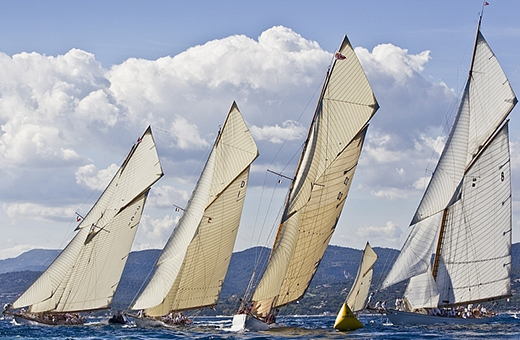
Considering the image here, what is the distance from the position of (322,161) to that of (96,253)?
105 feet

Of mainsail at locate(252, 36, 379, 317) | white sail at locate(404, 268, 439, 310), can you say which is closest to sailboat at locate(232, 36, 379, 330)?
mainsail at locate(252, 36, 379, 317)

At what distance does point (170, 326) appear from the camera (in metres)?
79.8

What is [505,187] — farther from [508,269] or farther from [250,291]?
[250,291]

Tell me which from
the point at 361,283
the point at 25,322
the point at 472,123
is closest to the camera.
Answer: the point at 472,123

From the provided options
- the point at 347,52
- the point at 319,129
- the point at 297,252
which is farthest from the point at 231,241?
the point at 347,52

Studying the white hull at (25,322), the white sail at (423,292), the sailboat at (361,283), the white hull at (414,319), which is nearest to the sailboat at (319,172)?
the white sail at (423,292)

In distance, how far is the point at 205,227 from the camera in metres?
78.0

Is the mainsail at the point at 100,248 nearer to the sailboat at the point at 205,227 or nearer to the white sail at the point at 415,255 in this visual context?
the sailboat at the point at 205,227

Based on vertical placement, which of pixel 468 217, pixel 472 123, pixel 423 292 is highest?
pixel 472 123

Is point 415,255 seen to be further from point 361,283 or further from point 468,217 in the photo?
point 361,283

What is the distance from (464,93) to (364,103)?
1490 cm

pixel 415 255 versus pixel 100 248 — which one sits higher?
pixel 100 248

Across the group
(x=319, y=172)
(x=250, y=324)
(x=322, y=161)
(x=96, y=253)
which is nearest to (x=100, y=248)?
(x=96, y=253)

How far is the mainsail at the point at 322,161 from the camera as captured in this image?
68.4m
